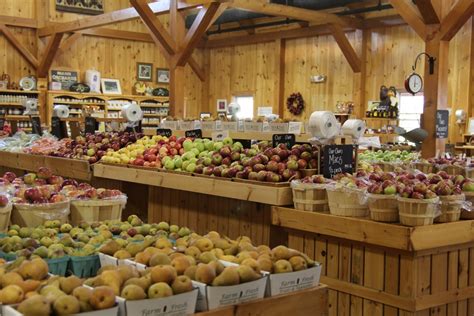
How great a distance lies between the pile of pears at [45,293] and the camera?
2.00m

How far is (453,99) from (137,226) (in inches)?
369

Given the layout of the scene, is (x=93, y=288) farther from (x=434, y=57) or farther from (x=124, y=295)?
(x=434, y=57)

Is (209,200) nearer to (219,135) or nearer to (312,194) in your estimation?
(219,135)

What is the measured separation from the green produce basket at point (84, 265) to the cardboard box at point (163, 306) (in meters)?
0.64

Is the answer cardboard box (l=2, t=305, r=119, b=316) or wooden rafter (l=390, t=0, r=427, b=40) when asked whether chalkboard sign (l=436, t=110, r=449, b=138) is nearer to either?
wooden rafter (l=390, t=0, r=427, b=40)

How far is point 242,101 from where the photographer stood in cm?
1631

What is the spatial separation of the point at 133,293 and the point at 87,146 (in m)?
5.17

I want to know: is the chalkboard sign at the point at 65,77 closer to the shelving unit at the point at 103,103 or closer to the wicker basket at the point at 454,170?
the shelving unit at the point at 103,103

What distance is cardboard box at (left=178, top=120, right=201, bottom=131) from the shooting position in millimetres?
7142

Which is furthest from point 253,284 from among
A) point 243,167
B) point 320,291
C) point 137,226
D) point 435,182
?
point 243,167

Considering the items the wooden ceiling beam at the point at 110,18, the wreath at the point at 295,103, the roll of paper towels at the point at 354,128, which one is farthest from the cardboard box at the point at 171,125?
the wreath at the point at 295,103

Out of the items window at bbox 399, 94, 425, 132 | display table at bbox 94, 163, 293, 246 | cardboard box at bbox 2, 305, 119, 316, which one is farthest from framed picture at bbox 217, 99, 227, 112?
cardboard box at bbox 2, 305, 119, 316

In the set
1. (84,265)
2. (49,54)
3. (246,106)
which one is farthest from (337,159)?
(246,106)

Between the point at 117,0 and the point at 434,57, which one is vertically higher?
the point at 117,0
